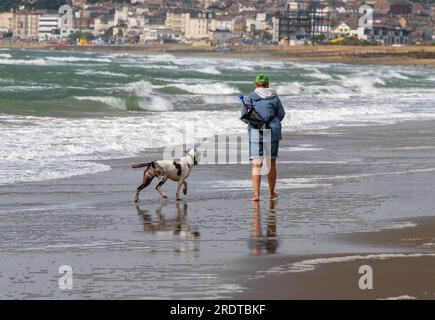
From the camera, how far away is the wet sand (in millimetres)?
7191

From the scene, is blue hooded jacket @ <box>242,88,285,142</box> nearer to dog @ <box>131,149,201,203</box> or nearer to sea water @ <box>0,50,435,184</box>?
dog @ <box>131,149,201,203</box>

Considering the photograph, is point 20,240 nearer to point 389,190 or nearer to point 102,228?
point 102,228

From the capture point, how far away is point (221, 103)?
1273 inches

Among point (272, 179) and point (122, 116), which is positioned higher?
point (272, 179)

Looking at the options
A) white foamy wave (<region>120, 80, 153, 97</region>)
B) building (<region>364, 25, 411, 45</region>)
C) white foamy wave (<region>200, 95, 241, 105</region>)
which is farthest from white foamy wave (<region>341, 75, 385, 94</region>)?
building (<region>364, 25, 411, 45</region>)

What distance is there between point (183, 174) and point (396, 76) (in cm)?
5277

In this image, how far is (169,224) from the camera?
31.8 ft

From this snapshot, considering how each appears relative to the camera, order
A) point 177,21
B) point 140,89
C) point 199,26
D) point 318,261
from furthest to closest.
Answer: point 177,21 → point 199,26 → point 140,89 → point 318,261

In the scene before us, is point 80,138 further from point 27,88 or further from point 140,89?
point 27,88

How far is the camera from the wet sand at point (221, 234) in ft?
23.6

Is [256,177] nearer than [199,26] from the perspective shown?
Yes

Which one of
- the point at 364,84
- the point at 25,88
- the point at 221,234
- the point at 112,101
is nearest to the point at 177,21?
the point at 364,84

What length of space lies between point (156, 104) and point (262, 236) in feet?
70.1

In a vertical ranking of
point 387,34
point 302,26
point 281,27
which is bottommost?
point 387,34
